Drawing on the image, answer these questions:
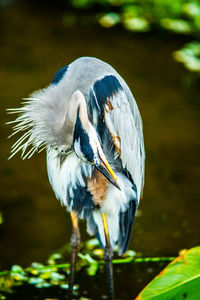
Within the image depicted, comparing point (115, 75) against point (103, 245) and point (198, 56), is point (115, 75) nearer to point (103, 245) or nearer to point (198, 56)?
point (103, 245)

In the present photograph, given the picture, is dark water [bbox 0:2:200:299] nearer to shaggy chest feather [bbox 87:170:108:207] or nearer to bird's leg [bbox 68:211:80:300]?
bird's leg [bbox 68:211:80:300]

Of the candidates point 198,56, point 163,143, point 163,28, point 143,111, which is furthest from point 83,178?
point 163,28

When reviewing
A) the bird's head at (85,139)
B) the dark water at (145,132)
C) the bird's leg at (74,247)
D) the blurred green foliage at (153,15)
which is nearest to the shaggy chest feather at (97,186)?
the bird's leg at (74,247)

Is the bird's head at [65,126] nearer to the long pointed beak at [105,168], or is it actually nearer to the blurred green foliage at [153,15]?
the long pointed beak at [105,168]

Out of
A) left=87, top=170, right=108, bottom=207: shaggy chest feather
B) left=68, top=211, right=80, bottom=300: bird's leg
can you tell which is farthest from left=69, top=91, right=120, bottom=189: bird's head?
left=68, top=211, right=80, bottom=300: bird's leg

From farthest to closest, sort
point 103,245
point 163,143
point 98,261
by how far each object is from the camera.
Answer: point 163,143 < point 98,261 < point 103,245

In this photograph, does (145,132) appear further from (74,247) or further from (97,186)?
(97,186)

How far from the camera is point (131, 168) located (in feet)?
10.7

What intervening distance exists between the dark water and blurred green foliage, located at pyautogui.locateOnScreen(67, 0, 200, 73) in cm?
17

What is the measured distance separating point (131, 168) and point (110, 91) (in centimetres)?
51

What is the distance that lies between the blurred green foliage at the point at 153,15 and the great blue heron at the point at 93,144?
3.84 metres

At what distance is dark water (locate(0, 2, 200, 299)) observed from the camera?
4.12 m

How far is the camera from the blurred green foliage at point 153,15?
7211 millimetres

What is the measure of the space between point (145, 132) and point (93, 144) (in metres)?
2.83
